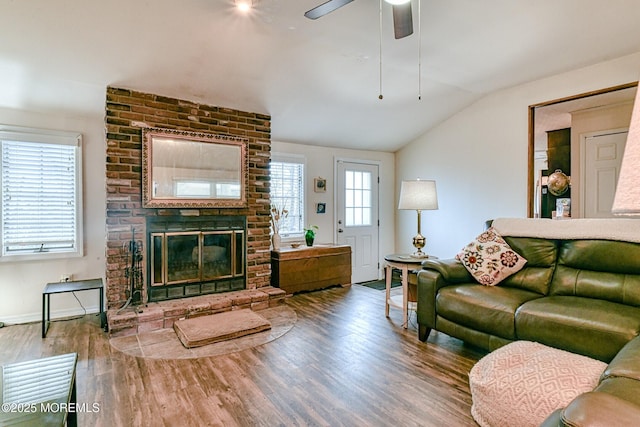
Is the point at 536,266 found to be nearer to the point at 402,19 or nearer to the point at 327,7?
the point at 402,19

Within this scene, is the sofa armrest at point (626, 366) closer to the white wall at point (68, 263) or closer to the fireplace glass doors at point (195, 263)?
the fireplace glass doors at point (195, 263)

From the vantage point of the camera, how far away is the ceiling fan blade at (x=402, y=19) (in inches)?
89.7

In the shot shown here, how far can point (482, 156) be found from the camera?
483cm

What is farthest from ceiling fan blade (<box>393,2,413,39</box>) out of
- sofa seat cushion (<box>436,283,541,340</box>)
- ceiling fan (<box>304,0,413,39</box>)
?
sofa seat cushion (<box>436,283,541,340</box>)

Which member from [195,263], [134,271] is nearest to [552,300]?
[195,263]

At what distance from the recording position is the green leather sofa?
214 cm

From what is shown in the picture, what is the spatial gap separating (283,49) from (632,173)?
3.27m

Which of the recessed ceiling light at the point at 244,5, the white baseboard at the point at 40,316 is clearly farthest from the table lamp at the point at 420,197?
the white baseboard at the point at 40,316

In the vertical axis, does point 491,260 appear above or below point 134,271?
above

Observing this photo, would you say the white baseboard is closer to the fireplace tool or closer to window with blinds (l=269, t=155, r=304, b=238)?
the fireplace tool

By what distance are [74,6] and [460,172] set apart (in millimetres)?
4679

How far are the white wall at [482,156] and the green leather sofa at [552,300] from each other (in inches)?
61.7

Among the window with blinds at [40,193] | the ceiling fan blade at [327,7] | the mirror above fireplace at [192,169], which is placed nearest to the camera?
the ceiling fan blade at [327,7]

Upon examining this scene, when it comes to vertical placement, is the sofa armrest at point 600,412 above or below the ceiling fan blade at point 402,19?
below
